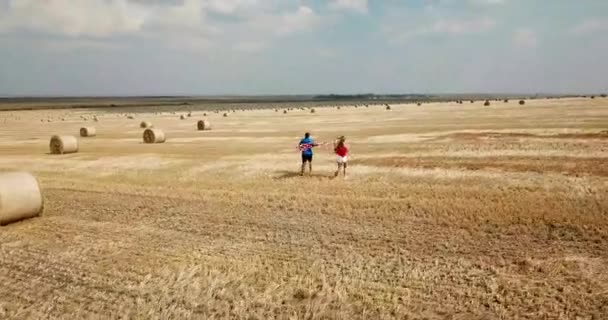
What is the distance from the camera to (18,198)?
13234 mm

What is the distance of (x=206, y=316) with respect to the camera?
26.5 feet

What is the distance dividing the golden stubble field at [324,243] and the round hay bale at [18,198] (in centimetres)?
35

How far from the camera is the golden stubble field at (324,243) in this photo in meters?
8.33

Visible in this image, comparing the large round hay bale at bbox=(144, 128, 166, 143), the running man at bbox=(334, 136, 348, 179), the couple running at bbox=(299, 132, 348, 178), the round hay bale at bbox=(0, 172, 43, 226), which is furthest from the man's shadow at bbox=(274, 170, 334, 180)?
the large round hay bale at bbox=(144, 128, 166, 143)

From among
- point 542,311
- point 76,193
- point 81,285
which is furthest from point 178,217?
point 542,311

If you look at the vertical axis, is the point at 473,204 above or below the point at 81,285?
above

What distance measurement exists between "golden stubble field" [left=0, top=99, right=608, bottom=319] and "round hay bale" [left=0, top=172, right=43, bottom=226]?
349 millimetres

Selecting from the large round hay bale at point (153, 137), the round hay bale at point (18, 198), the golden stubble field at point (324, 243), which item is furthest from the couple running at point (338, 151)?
the large round hay bale at point (153, 137)

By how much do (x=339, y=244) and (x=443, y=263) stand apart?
2.47m

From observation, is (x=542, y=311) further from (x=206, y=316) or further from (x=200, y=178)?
(x=200, y=178)

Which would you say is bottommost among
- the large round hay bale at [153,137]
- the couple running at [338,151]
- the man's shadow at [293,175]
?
the man's shadow at [293,175]

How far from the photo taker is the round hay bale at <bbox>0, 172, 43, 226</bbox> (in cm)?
1304

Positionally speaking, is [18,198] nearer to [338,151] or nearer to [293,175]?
[293,175]

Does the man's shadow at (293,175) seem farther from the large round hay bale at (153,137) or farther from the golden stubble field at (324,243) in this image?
the large round hay bale at (153,137)
